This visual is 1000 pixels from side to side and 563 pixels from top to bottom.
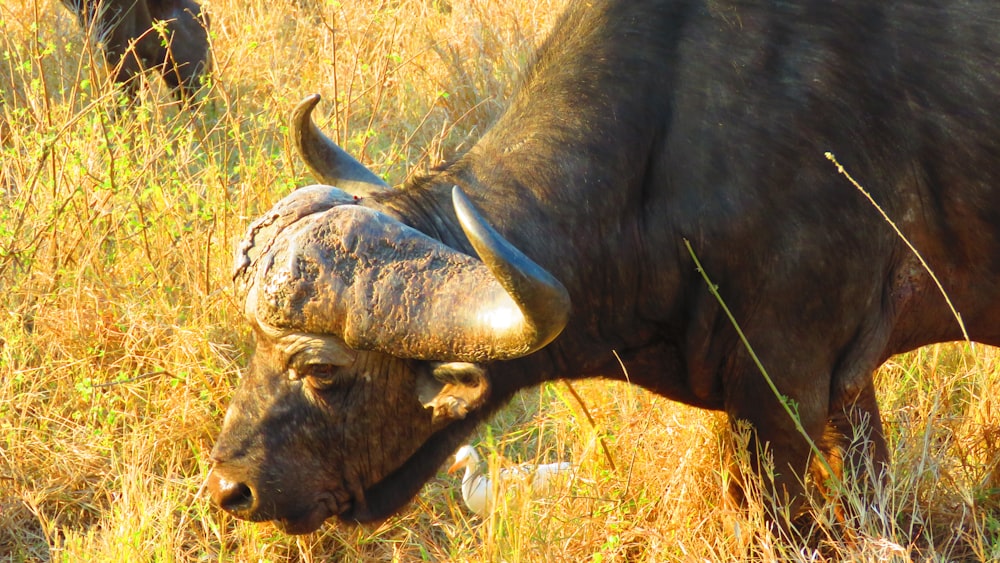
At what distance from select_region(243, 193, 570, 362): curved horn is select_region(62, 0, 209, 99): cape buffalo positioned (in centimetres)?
407

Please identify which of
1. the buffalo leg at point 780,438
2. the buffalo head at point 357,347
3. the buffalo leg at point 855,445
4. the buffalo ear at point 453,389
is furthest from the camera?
the buffalo leg at point 855,445

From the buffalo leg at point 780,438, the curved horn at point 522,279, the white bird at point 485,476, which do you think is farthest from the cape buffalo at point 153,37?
the curved horn at point 522,279

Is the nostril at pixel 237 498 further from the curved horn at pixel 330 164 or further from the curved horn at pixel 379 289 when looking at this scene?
the curved horn at pixel 330 164

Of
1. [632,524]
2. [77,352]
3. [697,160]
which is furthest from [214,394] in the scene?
[697,160]

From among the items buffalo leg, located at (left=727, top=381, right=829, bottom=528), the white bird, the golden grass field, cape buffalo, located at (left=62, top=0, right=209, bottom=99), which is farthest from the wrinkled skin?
cape buffalo, located at (left=62, top=0, right=209, bottom=99)

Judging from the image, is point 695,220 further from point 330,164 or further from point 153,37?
point 153,37

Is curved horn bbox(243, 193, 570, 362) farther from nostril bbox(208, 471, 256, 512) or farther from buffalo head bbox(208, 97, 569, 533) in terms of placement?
nostril bbox(208, 471, 256, 512)

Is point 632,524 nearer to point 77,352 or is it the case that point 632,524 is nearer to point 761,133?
point 761,133

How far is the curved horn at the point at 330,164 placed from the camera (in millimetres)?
3531

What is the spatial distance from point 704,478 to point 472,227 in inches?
66.0

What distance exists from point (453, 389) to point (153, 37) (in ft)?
15.7

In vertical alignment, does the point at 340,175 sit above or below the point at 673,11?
below

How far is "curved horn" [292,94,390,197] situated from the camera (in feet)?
11.6

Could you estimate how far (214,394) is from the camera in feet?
15.1
